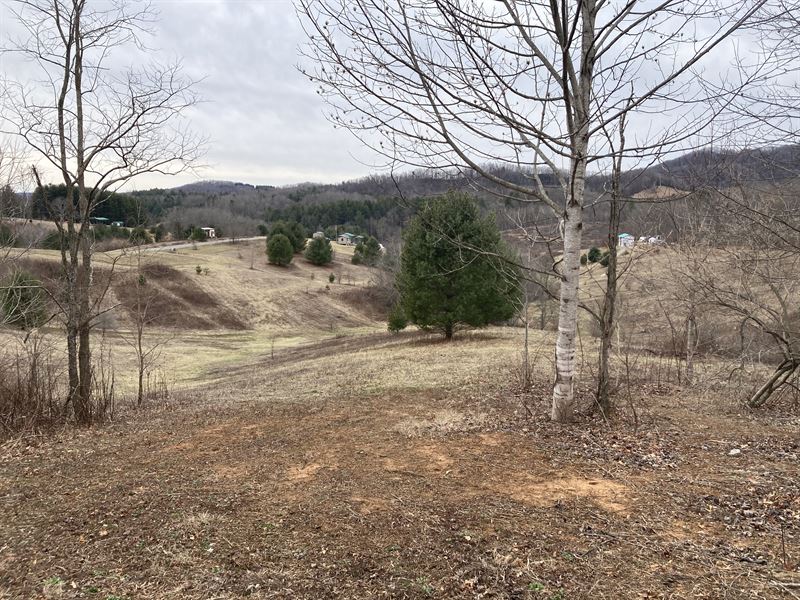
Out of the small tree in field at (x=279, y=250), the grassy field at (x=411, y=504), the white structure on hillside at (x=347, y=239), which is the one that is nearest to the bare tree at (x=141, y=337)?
the grassy field at (x=411, y=504)

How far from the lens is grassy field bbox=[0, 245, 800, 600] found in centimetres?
290

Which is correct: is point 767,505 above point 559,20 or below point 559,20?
below

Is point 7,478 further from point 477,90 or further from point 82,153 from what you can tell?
point 477,90

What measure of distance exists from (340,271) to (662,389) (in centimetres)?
4524

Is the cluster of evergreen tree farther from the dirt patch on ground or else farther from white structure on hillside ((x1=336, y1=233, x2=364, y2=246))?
the dirt patch on ground

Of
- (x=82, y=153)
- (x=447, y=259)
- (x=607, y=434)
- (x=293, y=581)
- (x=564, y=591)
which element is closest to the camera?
(x=564, y=591)

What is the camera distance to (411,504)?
3.87 m

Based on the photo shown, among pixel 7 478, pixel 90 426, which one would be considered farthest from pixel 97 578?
pixel 90 426

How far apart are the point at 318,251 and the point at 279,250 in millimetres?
4531

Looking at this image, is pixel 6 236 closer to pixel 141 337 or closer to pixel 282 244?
pixel 141 337

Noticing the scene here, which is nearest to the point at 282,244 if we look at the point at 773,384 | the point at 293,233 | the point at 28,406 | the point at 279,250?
the point at 279,250

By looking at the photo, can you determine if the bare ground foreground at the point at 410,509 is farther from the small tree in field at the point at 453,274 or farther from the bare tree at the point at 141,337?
the small tree in field at the point at 453,274

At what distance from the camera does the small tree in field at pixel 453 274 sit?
16.9 metres

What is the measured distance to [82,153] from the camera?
22.3 feet
